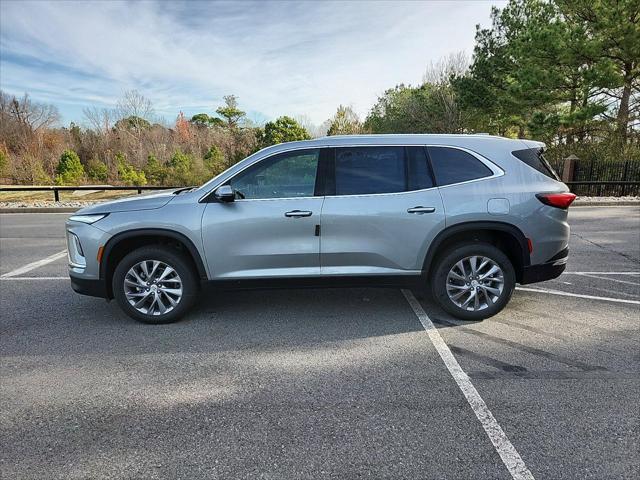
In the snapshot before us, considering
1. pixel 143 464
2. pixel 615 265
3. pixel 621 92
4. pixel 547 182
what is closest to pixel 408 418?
pixel 143 464

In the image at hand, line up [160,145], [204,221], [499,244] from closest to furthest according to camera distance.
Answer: [204,221], [499,244], [160,145]

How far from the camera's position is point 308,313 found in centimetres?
456

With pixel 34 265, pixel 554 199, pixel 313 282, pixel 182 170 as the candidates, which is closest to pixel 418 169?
pixel 554 199

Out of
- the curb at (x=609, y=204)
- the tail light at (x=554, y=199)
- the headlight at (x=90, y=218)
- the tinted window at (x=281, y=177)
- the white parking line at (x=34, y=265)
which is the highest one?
the tinted window at (x=281, y=177)

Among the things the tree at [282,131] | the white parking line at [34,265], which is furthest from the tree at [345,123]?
the white parking line at [34,265]

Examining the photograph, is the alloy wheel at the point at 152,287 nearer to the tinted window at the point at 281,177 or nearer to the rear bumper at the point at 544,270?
the tinted window at the point at 281,177

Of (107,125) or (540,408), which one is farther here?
(107,125)

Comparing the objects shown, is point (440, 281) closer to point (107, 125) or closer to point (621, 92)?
point (621, 92)

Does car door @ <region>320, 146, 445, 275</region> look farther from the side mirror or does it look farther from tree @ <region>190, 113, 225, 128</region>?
tree @ <region>190, 113, 225, 128</region>

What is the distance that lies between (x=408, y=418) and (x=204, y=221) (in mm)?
2541

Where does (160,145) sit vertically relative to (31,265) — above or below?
above

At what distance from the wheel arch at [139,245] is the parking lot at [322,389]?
574 millimetres

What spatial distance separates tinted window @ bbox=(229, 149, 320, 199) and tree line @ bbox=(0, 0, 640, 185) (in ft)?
58.8

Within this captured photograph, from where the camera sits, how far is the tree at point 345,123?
1646 inches
